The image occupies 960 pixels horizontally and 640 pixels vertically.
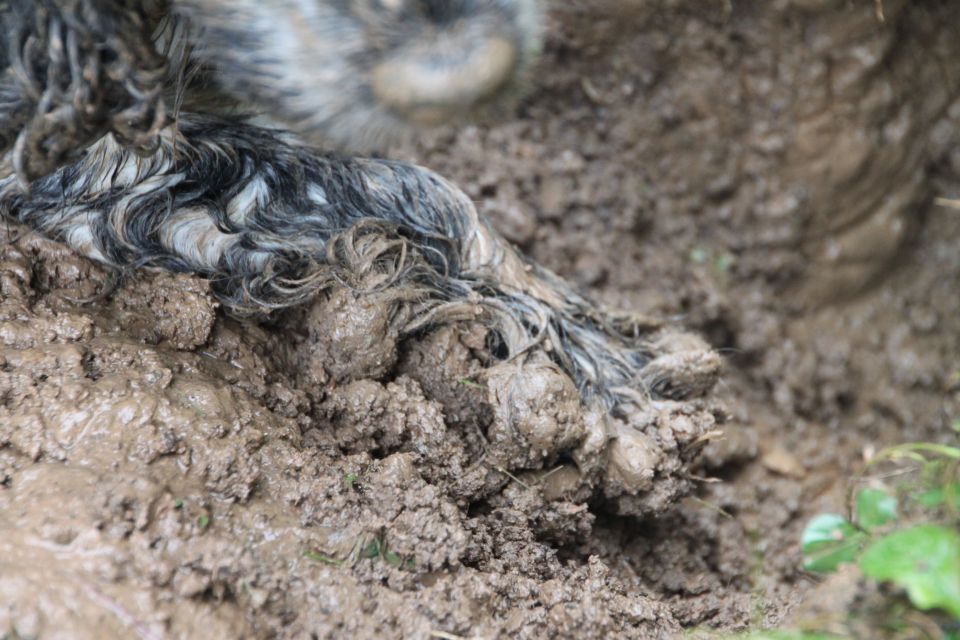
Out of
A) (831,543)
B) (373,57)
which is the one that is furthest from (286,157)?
(831,543)

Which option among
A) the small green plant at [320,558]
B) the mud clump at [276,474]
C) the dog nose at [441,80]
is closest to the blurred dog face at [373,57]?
the dog nose at [441,80]

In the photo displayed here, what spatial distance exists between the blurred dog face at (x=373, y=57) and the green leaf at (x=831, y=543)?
4.27ft

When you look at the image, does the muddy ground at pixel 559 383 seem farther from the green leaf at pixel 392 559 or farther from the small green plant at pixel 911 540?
the small green plant at pixel 911 540

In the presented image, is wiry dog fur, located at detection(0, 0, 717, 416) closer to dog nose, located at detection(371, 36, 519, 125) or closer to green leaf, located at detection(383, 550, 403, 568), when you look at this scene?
dog nose, located at detection(371, 36, 519, 125)

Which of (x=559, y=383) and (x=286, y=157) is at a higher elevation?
(x=286, y=157)

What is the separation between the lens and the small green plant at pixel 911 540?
60.0 inches

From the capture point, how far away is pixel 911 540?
163cm

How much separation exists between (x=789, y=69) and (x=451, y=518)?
2.86 meters

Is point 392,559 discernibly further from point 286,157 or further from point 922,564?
point 286,157

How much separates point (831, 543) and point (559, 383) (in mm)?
788

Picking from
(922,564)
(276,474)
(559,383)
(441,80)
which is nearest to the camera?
(922,564)

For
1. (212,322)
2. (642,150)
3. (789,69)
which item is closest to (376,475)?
(212,322)

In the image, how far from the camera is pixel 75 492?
1911 millimetres

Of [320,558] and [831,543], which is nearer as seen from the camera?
[320,558]
